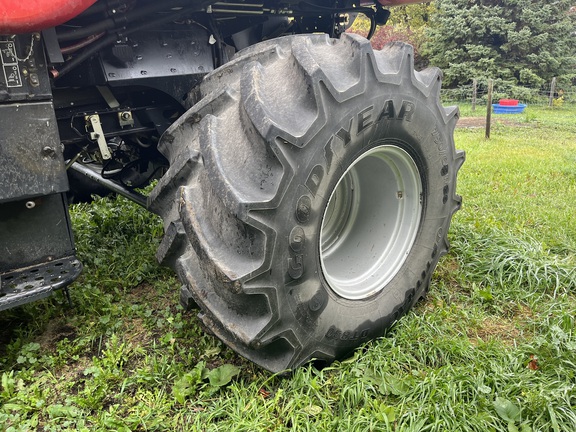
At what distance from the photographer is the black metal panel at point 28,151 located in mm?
1767

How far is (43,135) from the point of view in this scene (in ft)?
5.99

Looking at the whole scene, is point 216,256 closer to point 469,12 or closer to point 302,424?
point 302,424

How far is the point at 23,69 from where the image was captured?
1.73 m

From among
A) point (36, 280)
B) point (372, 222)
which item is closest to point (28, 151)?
point (36, 280)

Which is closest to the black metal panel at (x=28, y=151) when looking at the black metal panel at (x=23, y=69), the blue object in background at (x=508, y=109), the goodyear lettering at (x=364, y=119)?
the black metal panel at (x=23, y=69)

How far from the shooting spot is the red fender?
59.2 inches

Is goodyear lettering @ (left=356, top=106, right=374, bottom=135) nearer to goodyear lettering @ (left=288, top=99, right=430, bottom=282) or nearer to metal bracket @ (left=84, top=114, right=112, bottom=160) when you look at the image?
goodyear lettering @ (left=288, top=99, right=430, bottom=282)

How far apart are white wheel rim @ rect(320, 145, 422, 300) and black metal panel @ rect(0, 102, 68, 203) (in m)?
1.22

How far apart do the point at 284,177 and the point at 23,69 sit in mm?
969

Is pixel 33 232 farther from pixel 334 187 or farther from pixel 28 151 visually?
pixel 334 187

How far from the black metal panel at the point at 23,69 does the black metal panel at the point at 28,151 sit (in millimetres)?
38

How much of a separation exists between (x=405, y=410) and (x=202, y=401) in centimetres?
82

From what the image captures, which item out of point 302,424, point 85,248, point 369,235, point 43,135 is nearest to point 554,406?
point 302,424

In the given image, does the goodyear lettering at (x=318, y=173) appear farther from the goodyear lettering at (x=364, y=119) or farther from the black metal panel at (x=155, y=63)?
the black metal panel at (x=155, y=63)
